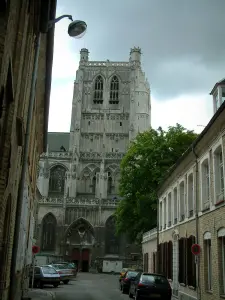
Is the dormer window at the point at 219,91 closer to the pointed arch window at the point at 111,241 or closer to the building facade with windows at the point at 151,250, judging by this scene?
the building facade with windows at the point at 151,250

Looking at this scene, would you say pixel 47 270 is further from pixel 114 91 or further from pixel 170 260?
pixel 114 91

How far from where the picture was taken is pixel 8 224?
9695mm

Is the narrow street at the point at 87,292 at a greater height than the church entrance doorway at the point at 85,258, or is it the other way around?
the church entrance doorway at the point at 85,258

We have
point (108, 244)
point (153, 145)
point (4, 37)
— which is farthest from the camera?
point (108, 244)

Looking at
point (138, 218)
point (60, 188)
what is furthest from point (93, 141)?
point (138, 218)

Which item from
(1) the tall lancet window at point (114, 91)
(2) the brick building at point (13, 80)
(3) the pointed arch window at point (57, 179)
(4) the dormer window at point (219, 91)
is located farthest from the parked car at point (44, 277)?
(1) the tall lancet window at point (114, 91)

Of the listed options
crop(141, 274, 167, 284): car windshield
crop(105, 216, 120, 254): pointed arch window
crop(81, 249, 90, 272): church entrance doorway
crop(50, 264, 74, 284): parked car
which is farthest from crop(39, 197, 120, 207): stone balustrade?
crop(141, 274, 167, 284): car windshield

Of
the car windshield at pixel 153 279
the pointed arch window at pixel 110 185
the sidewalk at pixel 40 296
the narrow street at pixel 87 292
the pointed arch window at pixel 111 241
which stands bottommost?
the narrow street at pixel 87 292

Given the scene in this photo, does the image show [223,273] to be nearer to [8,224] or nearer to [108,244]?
[8,224]

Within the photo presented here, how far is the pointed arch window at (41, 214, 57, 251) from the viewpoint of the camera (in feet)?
206

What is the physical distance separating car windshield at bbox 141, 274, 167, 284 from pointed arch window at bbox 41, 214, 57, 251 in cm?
4821

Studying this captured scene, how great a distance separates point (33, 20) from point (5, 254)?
5.81 metres

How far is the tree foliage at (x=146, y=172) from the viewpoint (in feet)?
→ 106

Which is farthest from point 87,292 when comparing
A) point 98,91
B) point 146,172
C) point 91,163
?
point 98,91
